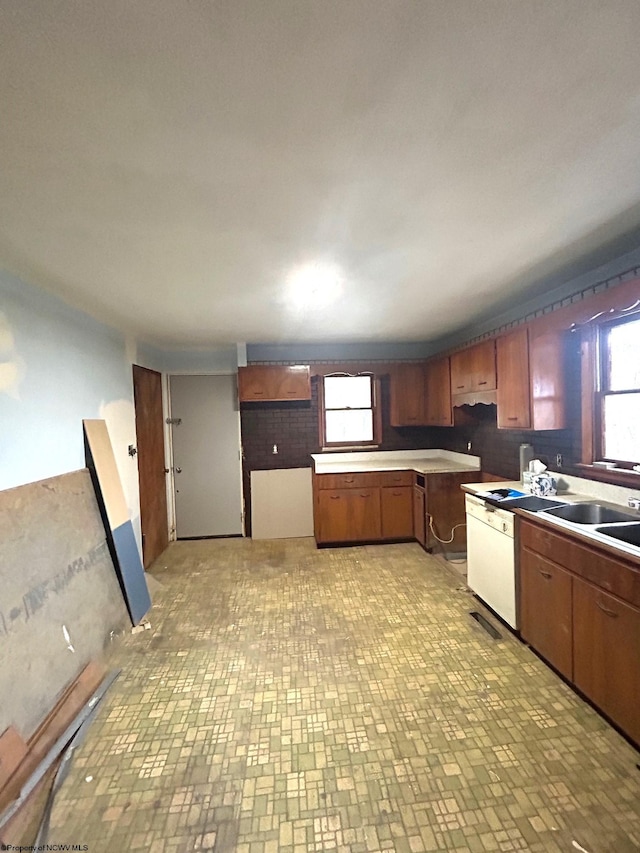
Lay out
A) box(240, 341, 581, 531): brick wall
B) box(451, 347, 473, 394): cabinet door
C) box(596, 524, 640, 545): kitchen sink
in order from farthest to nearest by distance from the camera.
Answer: box(240, 341, 581, 531): brick wall < box(451, 347, 473, 394): cabinet door < box(596, 524, 640, 545): kitchen sink

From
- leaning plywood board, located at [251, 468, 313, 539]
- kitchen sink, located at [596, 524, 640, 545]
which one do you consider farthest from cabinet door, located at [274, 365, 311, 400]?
kitchen sink, located at [596, 524, 640, 545]

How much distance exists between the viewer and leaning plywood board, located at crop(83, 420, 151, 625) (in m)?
2.82

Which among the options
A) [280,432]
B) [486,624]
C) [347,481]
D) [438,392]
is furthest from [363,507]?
[486,624]

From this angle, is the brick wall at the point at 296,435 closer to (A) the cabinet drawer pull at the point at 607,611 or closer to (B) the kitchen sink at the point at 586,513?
(B) the kitchen sink at the point at 586,513

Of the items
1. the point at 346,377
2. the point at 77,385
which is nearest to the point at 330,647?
the point at 77,385

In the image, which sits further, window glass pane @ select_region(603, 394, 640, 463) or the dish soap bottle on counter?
the dish soap bottle on counter

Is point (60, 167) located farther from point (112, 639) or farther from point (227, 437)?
point (227, 437)

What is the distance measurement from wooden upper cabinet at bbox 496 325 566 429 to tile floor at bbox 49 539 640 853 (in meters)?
1.55

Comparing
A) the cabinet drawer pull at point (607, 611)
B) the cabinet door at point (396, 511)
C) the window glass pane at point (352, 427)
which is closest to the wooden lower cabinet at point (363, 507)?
the cabinet door at point (396, 511)

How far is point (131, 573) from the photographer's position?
294 cm

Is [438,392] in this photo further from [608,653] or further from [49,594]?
[49,594]

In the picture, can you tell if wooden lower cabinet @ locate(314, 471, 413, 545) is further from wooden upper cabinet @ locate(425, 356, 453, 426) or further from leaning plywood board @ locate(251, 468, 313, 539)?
wooden upper cabinet @ locate(425, 356, 453, 426)

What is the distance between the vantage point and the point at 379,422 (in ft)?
15.8

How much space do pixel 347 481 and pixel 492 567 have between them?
1.81 meters
